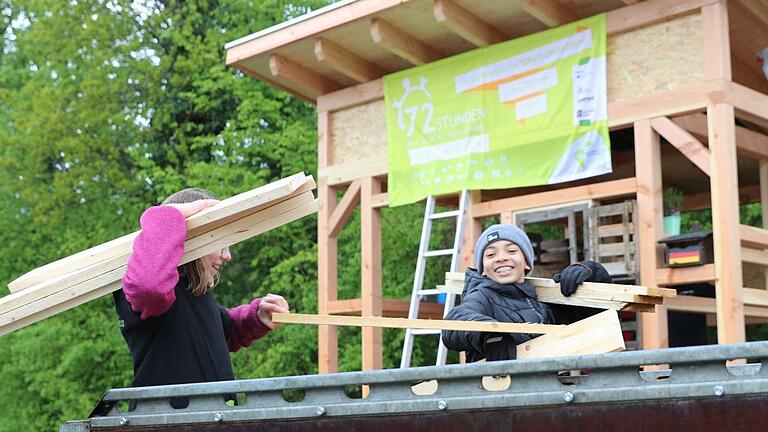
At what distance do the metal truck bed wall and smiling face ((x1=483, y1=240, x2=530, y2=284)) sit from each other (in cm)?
150

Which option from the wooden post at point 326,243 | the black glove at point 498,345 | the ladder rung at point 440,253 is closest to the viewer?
the black glove at point 498,345

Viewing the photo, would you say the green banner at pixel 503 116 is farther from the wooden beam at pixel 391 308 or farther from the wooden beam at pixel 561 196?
the wooden beam at pixel 391 308

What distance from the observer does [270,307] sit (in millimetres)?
4320

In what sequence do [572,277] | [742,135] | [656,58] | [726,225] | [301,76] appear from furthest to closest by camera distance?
[301,76] < [742,135] < [656,58] < [726,225] < [572,277]

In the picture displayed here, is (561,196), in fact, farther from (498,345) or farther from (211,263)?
(211,263)

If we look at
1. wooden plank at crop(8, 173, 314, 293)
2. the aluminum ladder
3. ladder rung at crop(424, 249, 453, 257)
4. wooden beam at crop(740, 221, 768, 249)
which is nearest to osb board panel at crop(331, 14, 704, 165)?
wooden beam at crop(740, 221, 768, 249)

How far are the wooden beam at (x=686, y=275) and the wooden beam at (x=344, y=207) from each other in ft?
12.2

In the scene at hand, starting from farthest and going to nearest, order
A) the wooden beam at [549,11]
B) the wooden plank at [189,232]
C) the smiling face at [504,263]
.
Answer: the wooden beam at [549,11], the smiling face at [504,263], the wooden plank at [189,232]

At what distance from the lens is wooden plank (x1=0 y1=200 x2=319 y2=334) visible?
3.55m

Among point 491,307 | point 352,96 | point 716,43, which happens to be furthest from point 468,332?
point 352,96

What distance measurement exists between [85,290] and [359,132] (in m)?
8.20

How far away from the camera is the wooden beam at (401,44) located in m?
10.4

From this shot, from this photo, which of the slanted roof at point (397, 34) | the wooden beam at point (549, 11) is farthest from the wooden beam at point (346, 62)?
the wooden beam at point (549, 11)

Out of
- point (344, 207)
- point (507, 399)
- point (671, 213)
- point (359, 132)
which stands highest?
point (359, 132)
